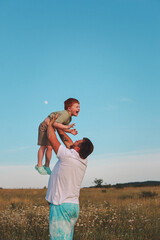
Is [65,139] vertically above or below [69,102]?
below

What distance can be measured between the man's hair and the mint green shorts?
2.38 feet

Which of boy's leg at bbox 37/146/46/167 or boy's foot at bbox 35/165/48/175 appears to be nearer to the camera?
boy's foot at bbox 35/165/48/175

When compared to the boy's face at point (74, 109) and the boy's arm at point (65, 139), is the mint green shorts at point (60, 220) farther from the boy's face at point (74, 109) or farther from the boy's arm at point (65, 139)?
the boy's face at point (74, 109)

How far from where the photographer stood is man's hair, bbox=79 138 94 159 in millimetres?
4215

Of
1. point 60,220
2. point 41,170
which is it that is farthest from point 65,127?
point 60,220

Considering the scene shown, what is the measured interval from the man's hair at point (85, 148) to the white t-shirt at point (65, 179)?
0.07 meters

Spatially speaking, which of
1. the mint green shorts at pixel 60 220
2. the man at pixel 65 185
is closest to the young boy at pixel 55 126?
the man at pixel 65 185

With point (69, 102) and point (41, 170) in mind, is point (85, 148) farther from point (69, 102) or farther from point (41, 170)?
point (41, 170)

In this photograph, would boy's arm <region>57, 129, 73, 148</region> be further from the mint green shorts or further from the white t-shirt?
the mint green shorts

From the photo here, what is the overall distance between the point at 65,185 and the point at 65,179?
0.08m

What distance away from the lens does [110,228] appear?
8.88 meters

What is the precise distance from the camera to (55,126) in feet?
14.4

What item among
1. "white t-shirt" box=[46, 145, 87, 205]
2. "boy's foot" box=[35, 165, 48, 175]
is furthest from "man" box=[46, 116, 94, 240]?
"boy's foot" box=[35, 165, 48, 175]

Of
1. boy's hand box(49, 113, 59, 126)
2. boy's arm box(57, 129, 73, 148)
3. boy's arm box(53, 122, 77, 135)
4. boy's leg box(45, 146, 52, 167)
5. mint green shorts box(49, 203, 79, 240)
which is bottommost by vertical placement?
→ mint green shorts box(49, 203, 79, 240)
